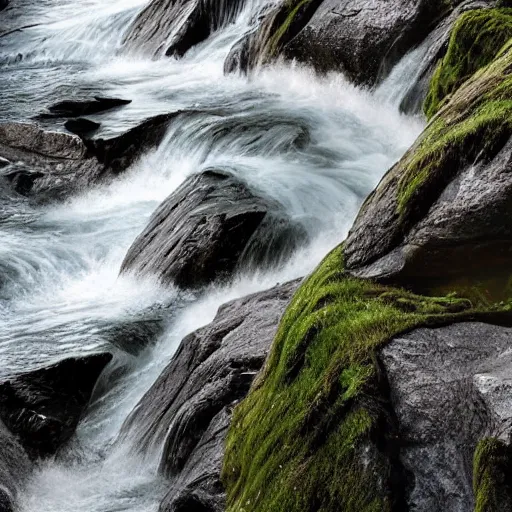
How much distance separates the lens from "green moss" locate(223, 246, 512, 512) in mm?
4070

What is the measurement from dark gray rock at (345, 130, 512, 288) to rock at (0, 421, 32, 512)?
2914 mm

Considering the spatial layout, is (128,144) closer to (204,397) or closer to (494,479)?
(204,397)

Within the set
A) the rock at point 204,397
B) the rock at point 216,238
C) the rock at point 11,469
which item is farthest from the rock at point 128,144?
the rock at point 11,469

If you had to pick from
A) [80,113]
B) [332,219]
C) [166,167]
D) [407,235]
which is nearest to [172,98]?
[80,113]

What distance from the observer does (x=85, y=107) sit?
14938 millimetres

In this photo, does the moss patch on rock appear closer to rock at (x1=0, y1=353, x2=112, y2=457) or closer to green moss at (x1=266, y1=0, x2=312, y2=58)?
rock at (x1=0, y1=353, x2=112, y2=457)

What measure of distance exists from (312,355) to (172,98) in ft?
35.1

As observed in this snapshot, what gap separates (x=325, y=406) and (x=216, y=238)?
4.19m

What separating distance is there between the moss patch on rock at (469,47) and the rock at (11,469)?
5.01 meters

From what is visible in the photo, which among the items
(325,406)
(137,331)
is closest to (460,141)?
(325,406)

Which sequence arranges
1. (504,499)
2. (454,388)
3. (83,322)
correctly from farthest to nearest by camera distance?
1. (83,322)
2. (454,388)
3. (504,499)

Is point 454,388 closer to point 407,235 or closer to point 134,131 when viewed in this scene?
point 407,235

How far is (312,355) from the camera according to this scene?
4844mm

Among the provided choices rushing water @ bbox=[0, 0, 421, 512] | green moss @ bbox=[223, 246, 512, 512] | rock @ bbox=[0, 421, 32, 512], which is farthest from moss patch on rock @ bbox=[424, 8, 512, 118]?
rock @ bbox=[0, 421, 32, 512]
